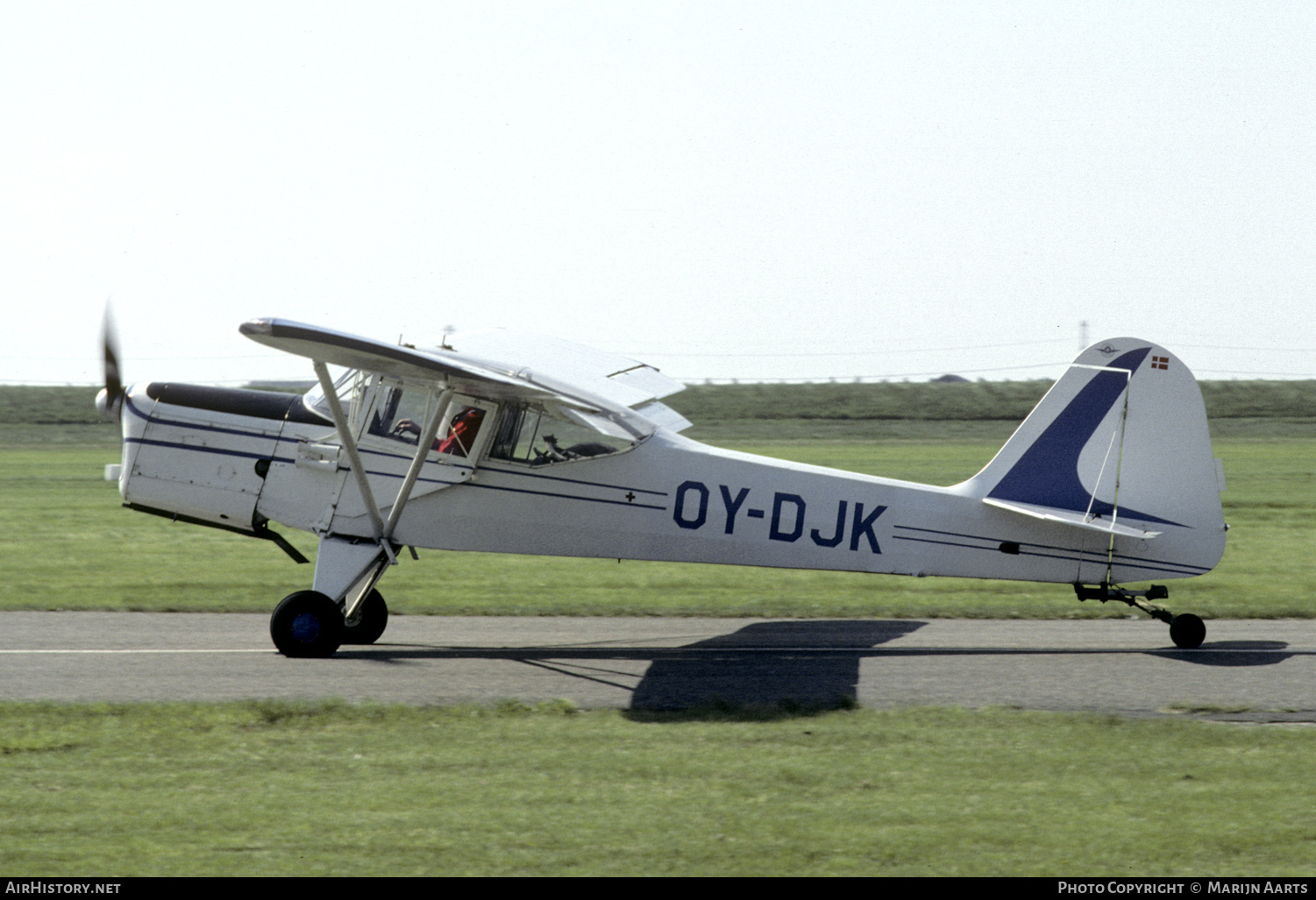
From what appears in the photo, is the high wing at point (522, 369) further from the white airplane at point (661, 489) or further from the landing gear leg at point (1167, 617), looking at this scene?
the landing gear leg at point (1167, 617)

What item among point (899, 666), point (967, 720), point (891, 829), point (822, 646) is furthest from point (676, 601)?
point (891, 829)

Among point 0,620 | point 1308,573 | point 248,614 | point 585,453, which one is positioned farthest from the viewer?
point 1308,573

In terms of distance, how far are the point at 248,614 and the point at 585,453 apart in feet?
14.2

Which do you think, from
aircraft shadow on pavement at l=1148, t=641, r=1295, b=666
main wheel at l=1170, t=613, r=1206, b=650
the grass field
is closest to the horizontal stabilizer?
main wheel at l=1170, t=613, r=1206, b=650

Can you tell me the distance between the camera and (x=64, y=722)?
739 cm

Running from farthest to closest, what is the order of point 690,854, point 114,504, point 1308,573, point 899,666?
point 114,504, point 1308,573, point 899,666, point 690,854

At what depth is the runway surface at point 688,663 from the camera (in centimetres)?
843

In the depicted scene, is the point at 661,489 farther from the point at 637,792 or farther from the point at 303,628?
the point at 637,792

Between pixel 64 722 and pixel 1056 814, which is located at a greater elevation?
pixel 1056 814

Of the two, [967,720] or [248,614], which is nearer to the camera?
[967,720]

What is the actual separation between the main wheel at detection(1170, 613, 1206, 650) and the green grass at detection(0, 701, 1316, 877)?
2.89 meters

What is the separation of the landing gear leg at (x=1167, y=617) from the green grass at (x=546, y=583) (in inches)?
81.8

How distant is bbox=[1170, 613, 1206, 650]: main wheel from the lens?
10227 millimetres

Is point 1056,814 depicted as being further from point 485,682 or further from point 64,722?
point 64,722
